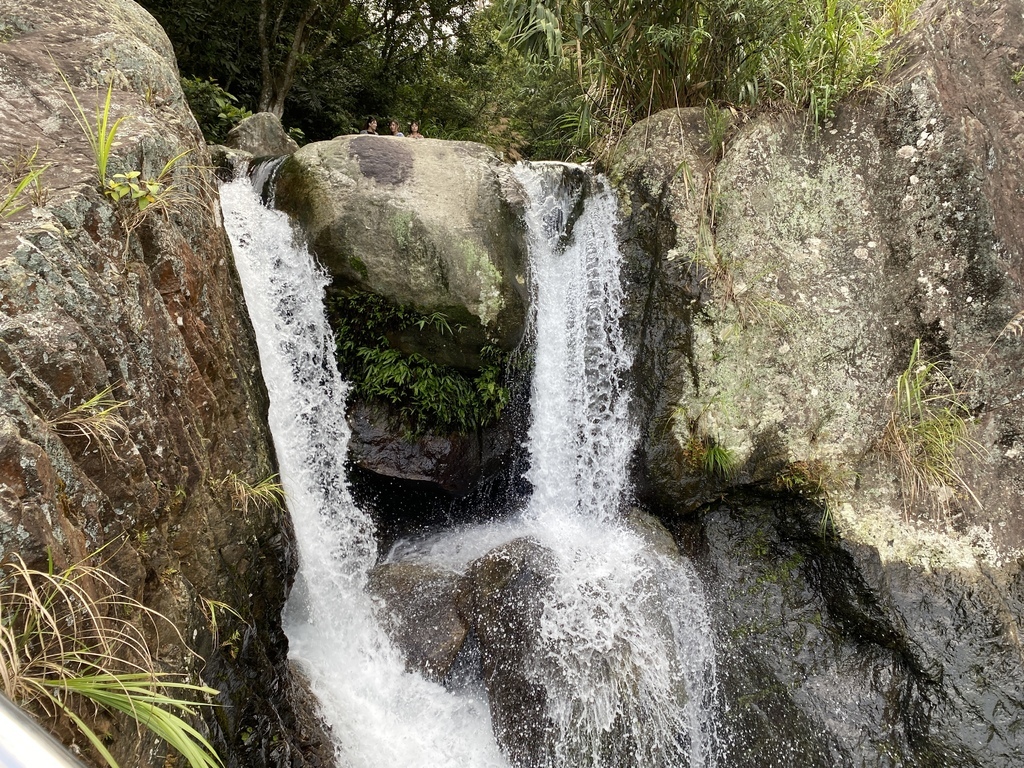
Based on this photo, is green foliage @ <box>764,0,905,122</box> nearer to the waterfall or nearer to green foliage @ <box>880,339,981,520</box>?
the waterfall

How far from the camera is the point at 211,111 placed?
7.24 metres

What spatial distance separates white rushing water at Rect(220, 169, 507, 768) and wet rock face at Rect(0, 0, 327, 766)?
0.51m

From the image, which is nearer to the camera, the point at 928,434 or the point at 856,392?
the point at 928,434

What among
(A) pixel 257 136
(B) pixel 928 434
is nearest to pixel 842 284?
(B) pixel 928 434

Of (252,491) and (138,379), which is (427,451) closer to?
(252,491)

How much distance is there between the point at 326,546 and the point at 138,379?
2.23 meters

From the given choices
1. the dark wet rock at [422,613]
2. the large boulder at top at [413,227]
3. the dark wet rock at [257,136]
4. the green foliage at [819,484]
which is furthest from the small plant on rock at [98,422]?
the dark wet rock at [257,136]

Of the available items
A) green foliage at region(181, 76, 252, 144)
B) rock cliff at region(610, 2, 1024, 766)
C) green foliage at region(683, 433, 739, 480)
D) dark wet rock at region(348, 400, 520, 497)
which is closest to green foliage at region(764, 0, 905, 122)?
rock cliff at region(610, 2, 1024, 766)

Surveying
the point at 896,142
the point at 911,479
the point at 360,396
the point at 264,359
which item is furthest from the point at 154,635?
the point at 896,142

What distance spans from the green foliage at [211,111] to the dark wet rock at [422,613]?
19.9ft

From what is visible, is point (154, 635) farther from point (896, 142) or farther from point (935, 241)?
point (896, 142)

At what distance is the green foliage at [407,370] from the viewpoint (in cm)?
474

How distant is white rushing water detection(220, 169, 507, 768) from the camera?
3.70m

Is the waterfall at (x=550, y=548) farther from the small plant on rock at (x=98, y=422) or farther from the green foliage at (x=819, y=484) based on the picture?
the small plant on rock at (x=98, y=422)
